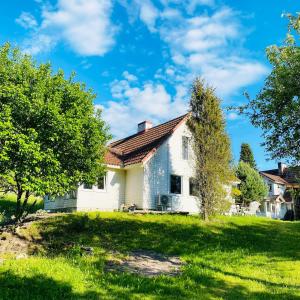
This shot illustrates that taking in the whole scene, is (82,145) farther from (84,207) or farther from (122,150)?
(122,150)

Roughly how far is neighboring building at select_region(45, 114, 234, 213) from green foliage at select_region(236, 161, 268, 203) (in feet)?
69.9

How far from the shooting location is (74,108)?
20.0 meters

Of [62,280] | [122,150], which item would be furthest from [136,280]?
[122,150]

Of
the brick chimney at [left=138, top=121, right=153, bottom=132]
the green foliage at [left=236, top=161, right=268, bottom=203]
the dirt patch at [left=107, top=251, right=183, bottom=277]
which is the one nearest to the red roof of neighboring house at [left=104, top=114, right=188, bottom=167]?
the brick chimney at [left=138, top=121, right=153, bottom=132]

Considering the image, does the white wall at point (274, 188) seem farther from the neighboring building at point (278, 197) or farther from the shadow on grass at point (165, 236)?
the shadow on grass at point (165, 236)

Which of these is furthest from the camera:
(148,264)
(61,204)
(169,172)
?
(169,172)

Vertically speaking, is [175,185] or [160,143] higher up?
[160,143]

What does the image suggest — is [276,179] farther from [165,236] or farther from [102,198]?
[165,236]

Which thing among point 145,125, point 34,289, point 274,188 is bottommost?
point 34,289

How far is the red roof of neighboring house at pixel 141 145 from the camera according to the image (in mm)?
30422

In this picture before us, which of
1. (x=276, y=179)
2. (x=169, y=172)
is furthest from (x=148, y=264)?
(x=276, y=179)

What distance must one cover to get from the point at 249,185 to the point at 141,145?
2394 centimetres

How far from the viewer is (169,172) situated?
102 ft

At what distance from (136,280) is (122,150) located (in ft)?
80.4
